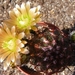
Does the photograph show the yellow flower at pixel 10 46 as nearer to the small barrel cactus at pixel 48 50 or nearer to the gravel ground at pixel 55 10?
the small barrel cactus at pixel 48 50

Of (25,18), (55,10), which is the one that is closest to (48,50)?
Result: (25,18)

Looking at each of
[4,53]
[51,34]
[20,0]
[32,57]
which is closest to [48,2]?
[20,0]

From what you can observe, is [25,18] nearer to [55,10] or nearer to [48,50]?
[48,50]

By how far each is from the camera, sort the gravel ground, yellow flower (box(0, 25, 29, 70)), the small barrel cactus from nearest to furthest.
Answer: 1. yellow flower (box(0, 25, 29, 70))
2. the small barrel cactus
3. the gravel ground

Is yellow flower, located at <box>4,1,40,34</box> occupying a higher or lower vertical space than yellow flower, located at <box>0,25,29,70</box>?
Result: higher

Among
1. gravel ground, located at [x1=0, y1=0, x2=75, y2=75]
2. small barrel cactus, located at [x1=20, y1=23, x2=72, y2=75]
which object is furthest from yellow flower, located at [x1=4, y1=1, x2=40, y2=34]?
gravel ground, located at [x1=0, y1=0, x2=75, y2=75]

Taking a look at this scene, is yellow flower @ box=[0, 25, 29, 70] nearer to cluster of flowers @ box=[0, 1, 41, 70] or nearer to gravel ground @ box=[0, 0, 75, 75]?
cluster of flowers @ box=[0, 1, 41, 70]

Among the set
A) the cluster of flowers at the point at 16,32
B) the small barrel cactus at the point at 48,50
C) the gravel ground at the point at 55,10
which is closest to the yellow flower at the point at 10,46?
the cluster of flowers at the point at 16,32

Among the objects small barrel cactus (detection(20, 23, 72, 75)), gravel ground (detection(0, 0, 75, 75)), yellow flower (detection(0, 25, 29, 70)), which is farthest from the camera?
gravel ground (detection(0, 0, 75, 75))
